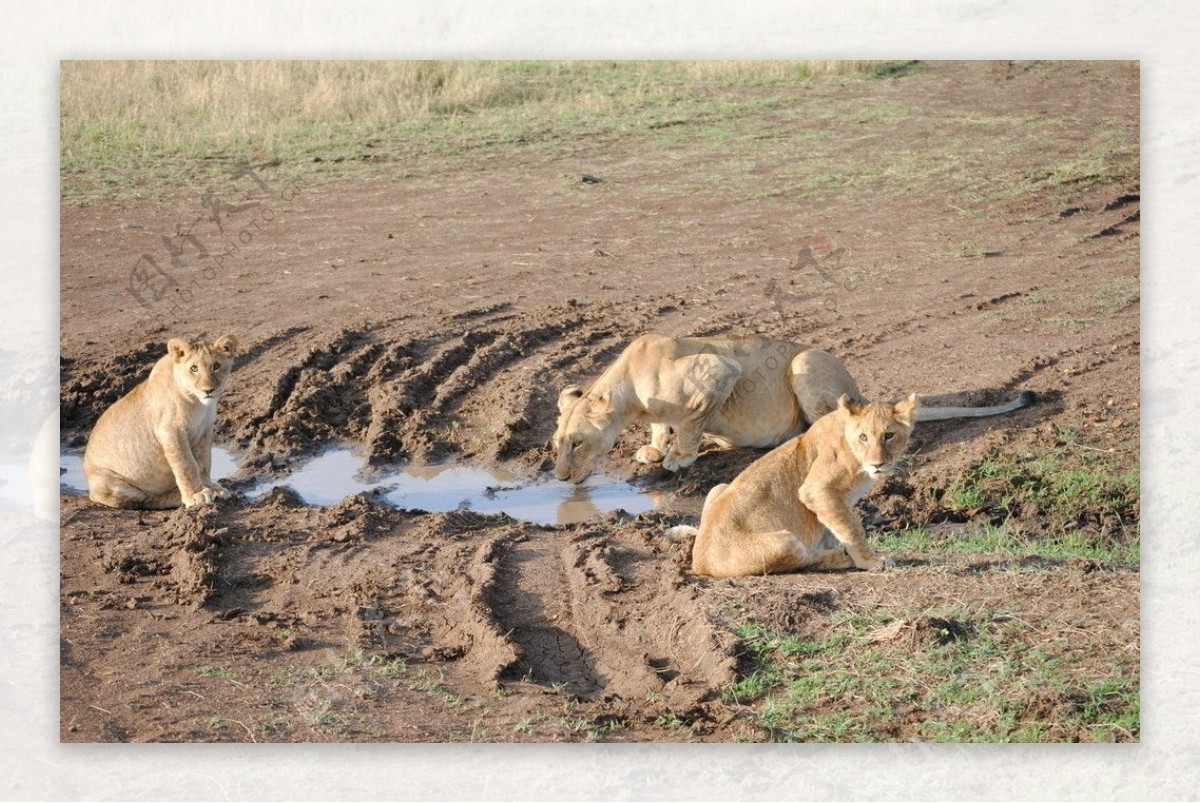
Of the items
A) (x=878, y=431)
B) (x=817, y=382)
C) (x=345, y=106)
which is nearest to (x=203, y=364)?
(x=345, y=106)

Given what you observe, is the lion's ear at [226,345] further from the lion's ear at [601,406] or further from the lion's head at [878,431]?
the lion's head at [878,431]

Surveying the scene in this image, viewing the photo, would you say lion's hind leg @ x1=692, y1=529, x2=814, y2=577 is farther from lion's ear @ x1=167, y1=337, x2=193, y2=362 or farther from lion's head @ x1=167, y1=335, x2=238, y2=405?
lion's ear @ x1=167, y1=337, x2=193, y2=362

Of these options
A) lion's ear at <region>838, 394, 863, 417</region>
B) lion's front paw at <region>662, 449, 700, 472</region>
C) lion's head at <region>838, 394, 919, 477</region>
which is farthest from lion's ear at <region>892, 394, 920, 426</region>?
lion's front paw at <region>662, 449, 700, 472</region>

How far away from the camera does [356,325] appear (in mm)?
10789

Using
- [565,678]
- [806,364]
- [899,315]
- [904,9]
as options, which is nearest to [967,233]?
[899,315]

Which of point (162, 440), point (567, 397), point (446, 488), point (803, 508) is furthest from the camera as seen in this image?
point (446, 488)

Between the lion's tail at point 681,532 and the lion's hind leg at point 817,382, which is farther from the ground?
the lion's hind leg at point 817,382

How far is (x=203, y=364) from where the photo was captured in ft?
26.8

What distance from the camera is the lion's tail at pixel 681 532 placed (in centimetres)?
788

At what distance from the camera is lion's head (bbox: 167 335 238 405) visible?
8172 mm

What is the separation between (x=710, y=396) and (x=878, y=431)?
93.8 inches

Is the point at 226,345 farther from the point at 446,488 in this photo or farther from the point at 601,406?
the point at 601,406

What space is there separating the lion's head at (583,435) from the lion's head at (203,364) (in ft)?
5.53

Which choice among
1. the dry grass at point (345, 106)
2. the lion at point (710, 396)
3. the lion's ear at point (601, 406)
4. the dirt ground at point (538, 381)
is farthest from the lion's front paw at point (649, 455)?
the dry grass at point (345, 106)
